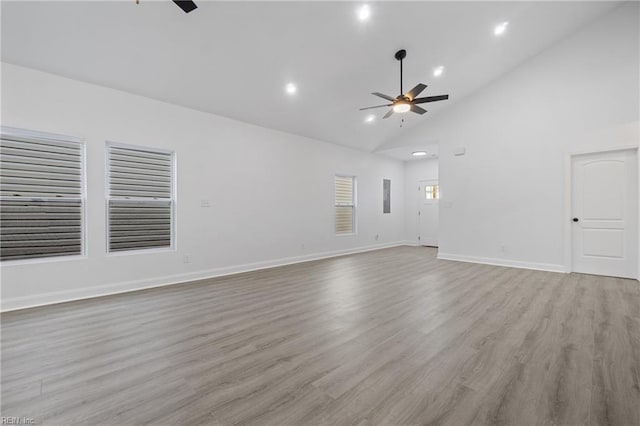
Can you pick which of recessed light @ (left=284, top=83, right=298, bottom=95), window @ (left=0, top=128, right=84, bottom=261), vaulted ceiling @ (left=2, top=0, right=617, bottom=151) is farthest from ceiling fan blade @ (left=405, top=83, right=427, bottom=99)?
window @ (left=0, top=128, right=84, bottom=261)

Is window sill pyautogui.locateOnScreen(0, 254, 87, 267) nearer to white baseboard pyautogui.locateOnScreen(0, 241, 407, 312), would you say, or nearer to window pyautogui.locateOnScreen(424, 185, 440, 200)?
white baseboard pyautogui.locateOnScreen(0, 241, 407, 312)

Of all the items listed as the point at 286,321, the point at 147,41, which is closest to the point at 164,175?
the point at 147,41

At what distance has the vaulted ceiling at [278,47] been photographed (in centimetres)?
315

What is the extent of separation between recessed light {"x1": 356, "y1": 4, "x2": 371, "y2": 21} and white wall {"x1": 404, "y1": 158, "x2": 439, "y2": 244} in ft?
20.3

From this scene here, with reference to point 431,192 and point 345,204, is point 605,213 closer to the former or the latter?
point 431,192

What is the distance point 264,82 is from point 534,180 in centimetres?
544

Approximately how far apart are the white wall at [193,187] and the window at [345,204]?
29 cm

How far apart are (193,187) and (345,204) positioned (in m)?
4.07

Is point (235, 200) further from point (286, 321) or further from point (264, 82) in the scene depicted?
point (286, 321)

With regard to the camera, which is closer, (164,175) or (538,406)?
(538,406)

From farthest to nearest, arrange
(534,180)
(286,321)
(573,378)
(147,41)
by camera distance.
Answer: (534,180) < (147,41) < (286,321) < (573,378)

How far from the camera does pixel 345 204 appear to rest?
7.72 meters

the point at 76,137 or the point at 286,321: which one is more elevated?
the point at 76,137

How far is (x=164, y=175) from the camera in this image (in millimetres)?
4633
